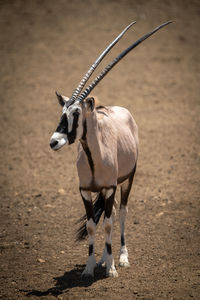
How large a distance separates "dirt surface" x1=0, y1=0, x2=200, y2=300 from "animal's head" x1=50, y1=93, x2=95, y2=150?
189 cm

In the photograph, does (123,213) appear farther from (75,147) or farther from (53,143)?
(75,147)

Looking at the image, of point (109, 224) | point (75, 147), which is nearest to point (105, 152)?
point (109, 224)

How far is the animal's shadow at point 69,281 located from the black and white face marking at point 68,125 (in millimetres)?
1833

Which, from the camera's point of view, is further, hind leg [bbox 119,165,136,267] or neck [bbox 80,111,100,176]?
hind leg [bbox 119,165,136,267]

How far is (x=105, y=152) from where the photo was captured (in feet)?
18.3

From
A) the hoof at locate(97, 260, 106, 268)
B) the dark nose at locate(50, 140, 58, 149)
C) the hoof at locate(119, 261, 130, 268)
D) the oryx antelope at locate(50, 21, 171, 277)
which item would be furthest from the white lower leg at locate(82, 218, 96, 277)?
the dark nose at locate(50, 140, 58, 149)

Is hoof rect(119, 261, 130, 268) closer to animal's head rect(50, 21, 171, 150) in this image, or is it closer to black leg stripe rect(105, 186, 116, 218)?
black leg stripe rect(105, 186, 116, 218)

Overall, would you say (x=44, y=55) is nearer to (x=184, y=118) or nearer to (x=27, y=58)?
(x=27, y=58)

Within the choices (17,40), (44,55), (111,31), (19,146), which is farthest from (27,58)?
(19,146)

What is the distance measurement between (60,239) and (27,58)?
11050mm

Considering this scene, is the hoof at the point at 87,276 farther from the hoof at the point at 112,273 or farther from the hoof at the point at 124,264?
the hoof at the point at 124,264

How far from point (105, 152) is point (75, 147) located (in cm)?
537

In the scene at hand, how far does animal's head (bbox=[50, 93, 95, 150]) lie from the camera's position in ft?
16.5

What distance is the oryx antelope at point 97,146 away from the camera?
517cm
